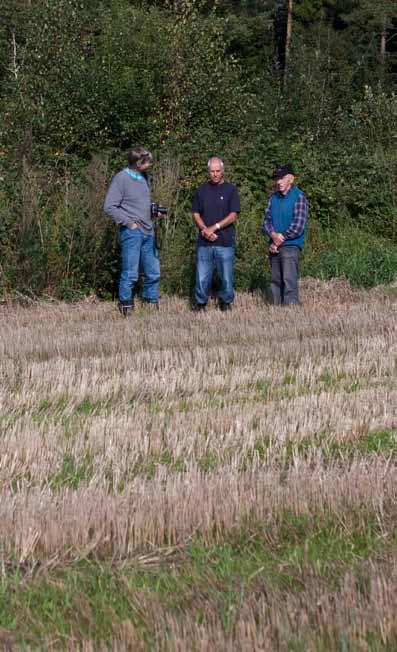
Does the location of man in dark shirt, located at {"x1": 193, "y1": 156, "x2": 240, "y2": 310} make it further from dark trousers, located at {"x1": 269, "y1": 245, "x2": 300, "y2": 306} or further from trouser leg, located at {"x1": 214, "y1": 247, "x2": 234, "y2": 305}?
dark trousers, located at {"x1": 269, "y1": 245, "x2": 300, "y2": 306}

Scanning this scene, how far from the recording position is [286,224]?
35.7 ft

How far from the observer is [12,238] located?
1238 cm

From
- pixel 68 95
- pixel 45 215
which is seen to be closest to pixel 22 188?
pixel 45 215

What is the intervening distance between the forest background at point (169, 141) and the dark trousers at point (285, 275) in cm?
149

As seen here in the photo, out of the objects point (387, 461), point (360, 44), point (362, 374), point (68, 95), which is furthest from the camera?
point (360, 44)

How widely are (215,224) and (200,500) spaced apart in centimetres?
679

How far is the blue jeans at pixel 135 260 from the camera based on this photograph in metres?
10.9

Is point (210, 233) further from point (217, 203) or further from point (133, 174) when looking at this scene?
point (133, 174)

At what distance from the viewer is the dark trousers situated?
10883 mm

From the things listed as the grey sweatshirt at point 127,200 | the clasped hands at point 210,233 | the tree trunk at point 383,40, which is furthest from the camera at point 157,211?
the tree trunk at point 383,40

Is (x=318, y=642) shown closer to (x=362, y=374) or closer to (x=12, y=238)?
(x=362, y=374)

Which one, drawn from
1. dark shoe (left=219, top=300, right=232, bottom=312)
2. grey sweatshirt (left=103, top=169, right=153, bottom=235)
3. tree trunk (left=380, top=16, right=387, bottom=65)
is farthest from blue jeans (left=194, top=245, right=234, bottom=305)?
tree trunk (left=380, top=16, right=387, bottom=65)

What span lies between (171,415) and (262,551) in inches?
94.9

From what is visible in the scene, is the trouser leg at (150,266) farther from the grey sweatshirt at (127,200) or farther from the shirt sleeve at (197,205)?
the shirt sleeve at (197,205)
